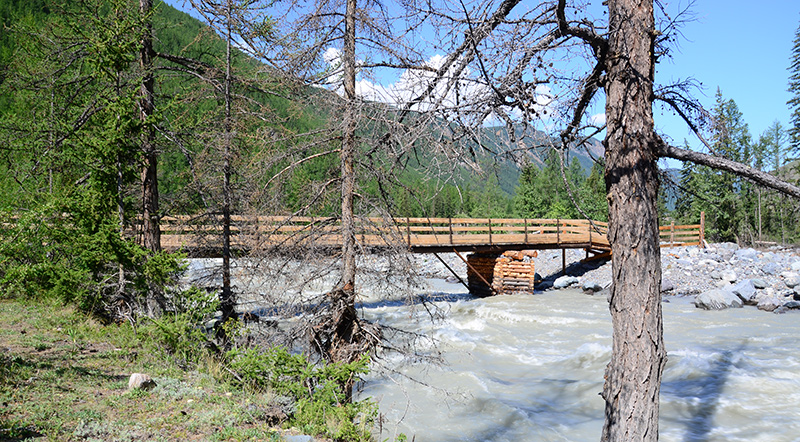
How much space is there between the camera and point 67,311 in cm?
981

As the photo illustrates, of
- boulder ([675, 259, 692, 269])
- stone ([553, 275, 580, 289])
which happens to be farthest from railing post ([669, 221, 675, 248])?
stone ([553, 275, 580, 289])

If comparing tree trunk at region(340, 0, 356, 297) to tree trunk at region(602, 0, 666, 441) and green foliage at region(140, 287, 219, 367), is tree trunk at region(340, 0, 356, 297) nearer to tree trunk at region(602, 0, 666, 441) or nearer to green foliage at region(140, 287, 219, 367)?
green foliage at region(140, 287, 219, 367)

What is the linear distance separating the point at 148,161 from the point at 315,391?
6.32 m

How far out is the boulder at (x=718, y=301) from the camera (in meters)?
17.6

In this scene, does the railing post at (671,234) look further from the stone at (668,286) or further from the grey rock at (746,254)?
the stone at (668,286)

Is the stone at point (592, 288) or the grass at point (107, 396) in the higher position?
the grass at point (107, 396)

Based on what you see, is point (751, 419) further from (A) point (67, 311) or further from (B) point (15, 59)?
(B) point (15, 59)

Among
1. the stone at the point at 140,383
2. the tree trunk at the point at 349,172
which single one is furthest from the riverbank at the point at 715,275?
the stone at the point at 140,383

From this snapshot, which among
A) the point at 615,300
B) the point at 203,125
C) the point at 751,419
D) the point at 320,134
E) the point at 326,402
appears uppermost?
the point at 203,125

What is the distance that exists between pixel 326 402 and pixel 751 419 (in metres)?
7.62

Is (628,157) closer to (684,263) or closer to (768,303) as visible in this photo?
(768,303)

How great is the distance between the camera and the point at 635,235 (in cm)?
393

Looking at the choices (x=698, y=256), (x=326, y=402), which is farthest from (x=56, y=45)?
(x=698, y=256)

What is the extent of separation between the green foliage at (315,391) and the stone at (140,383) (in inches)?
39.7
